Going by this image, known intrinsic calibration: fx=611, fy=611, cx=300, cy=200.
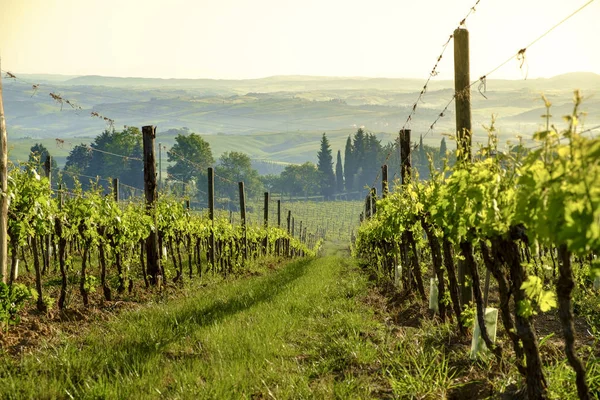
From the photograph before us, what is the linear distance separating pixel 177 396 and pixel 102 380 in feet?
2.49

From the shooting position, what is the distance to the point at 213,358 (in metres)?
6.45

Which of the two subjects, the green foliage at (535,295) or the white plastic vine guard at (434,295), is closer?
the green foliage at (535,295)

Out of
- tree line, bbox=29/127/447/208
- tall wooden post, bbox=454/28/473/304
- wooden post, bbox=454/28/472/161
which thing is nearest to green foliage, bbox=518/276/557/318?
tall wooden post, bbox=454/28/473/304

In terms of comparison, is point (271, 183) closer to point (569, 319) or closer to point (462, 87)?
point (462, 87)

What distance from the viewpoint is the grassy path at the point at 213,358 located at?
5352mm

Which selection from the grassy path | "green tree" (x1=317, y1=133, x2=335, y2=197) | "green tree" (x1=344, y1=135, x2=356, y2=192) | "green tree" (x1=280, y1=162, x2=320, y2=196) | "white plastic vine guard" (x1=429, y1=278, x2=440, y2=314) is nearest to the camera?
the grassy path

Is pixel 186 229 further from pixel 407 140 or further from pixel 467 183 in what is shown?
pixel 467 183

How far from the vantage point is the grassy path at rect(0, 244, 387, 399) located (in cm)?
535

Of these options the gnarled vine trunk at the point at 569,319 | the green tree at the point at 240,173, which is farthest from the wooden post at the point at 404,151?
the green tree at the point at 240,173

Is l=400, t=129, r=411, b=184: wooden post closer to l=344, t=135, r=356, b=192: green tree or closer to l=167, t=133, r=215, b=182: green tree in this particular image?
l=167, t=133, r=215, b=182: green tree

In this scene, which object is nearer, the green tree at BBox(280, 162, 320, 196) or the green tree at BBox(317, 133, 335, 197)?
the green tree at BBox(280, 162, 320, 196)

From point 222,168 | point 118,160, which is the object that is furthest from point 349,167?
point 118,160

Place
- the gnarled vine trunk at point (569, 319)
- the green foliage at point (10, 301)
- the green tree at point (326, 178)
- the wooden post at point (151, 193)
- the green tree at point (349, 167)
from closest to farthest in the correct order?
the gnarled vine trunk at point (569, 319), the green foliage at point (10, 301), the wooden post at point (151, 193), the green tree at point (326, 178), the green tree at point (349, 167)

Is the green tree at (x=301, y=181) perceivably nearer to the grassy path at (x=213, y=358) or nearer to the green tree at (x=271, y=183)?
the green tree at (x=271, y=183)
